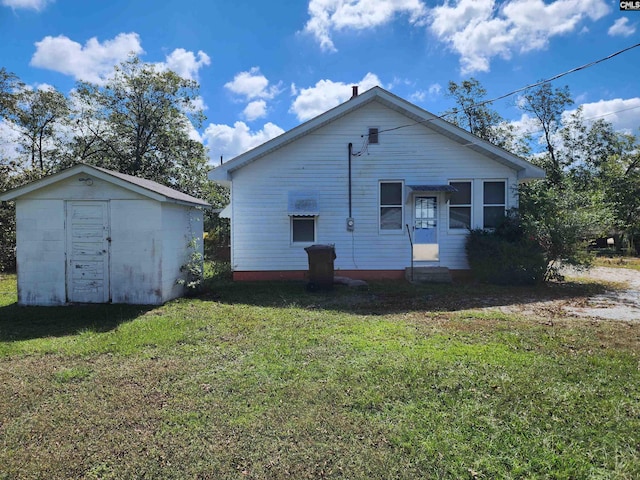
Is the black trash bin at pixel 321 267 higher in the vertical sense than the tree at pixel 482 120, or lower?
lower

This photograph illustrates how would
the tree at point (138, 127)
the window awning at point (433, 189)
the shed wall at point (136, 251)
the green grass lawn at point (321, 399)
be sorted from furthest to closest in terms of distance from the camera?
the tree at point (138, 127) → the window awning at point (433, 189) → the shed wall at point (136, 251) → the green grass lawn at point (321, 399)

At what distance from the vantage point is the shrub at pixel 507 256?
31.1 feet

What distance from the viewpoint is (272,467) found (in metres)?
2.55

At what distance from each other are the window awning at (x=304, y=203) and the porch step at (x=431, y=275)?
3.37 metres

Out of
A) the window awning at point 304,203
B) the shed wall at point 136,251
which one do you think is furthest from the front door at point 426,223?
the shed wall at point 136,251

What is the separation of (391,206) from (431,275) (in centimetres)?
233

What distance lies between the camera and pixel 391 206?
36.2 feet

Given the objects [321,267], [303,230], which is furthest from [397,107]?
[321,267]

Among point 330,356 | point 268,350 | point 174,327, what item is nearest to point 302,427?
point 330,356

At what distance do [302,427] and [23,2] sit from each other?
604 inches

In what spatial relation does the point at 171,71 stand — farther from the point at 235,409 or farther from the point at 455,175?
the point at 235,409

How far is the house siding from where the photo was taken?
35.6ft

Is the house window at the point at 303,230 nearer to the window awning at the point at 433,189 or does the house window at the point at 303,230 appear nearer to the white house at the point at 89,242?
the window awning at the point at 433,189

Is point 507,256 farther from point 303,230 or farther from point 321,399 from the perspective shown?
point 321,399
